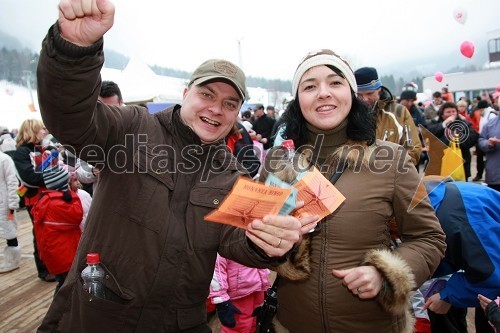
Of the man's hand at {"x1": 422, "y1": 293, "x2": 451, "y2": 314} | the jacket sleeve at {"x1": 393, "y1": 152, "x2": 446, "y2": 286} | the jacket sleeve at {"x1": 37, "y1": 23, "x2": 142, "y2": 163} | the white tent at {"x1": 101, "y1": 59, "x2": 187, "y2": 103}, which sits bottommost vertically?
the man's hand at {"x1": 422, "y1": 293, "x2": 451, "y2": 314}

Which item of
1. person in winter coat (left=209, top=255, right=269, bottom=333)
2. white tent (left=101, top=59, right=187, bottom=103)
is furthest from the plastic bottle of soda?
white tent (left=101, top=59, right=187, bottom=103)

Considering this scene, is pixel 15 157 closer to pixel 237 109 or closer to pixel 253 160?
pixel 253 160

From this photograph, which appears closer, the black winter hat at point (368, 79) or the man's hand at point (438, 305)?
the man's hand at point (438, 305)

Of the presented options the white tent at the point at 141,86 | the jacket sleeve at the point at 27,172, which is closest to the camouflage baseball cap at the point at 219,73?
the jacket sleeve at the point at 27,172

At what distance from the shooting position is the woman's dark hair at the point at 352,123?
72.7 inches

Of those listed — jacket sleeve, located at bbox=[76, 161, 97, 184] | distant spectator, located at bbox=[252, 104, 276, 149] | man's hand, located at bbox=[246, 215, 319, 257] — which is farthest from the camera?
distant spectator, located at bbox=[252, 104, 276, 149]

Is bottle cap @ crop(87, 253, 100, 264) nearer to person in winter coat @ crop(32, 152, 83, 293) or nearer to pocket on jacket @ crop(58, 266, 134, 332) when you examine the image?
pocket on jacket @ crop(58, 266, 134, 332)

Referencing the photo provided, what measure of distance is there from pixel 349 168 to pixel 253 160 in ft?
12.4

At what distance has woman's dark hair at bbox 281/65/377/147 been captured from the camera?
185 cm

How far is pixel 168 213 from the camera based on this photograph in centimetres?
155

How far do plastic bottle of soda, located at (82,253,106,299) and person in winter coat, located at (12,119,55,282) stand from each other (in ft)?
12.6

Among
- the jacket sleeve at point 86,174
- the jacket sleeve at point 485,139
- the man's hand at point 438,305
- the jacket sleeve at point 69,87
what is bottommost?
the man's hand at point 438,305

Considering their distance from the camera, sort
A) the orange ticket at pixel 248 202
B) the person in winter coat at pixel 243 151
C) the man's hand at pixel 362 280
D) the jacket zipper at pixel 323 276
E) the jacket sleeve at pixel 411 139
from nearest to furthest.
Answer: the orange ticket at pixel 248 202 → the man's hand at pixel 362 280 → the jacket zipper at pixel 323 276 → the jacket sleeve at pixel 411 139 → the person in winter coat at pixel 243 151

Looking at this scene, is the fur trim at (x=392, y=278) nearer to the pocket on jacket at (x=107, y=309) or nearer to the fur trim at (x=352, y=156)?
the fur trim at (x=352, y=156)
